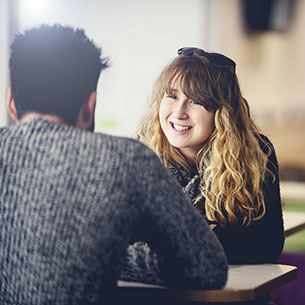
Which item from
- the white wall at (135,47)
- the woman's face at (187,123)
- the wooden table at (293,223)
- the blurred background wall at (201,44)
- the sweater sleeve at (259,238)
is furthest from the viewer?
the white wall at (135,47)

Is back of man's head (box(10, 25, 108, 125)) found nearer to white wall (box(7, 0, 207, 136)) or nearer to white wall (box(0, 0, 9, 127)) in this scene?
white wall (box(0, 0, 9, 127))

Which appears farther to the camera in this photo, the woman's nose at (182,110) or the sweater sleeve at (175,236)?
the woman's nose at (182,110)

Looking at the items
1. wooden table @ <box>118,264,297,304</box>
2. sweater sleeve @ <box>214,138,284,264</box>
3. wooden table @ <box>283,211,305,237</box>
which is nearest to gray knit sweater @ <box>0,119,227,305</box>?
wooden table @ <box>118,264,297,304</box>

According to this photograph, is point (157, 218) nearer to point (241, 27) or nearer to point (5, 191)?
point (5, 191)

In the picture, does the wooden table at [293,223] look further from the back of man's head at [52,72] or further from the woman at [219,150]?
the back of man's head at [52,72]

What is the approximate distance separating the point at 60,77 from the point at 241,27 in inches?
274

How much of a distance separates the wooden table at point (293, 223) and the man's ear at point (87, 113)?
118 centimetres

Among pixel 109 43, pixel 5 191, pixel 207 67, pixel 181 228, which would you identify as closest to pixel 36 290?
pixel 5 191

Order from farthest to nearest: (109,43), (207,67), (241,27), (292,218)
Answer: (241,27) → (109,43) → (292,218) → (207,67)

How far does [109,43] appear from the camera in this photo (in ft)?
21.8

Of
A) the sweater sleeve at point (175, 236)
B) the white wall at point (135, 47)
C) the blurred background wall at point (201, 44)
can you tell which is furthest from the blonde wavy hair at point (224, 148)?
the white wall at point (135, 47)

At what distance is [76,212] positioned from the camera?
1.12 meters

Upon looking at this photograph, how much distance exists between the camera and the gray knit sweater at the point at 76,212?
1119 mm

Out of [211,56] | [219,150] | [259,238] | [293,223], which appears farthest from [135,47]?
[259,238]
